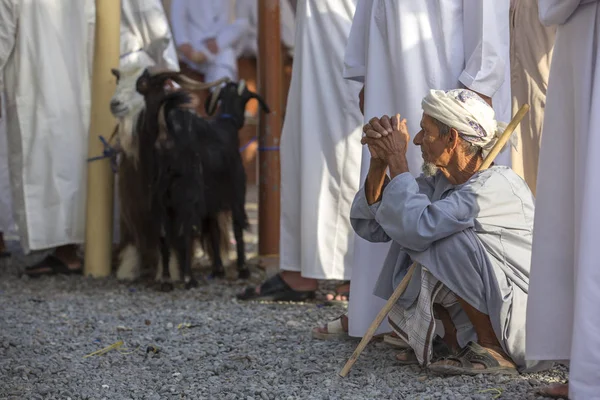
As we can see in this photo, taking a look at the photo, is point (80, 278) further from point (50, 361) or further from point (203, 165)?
point (50, 361)

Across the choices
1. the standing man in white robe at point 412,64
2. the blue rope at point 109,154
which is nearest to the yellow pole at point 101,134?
the blue rope at point 109,154

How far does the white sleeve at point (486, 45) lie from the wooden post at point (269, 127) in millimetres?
2820

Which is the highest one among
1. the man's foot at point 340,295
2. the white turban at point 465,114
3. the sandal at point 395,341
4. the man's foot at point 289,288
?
the white turban at point 465,114

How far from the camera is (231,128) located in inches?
237

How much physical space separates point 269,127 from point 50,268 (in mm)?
1777

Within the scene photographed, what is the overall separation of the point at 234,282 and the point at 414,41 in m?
2.55

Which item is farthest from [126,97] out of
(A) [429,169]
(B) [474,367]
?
(B) [474,367]

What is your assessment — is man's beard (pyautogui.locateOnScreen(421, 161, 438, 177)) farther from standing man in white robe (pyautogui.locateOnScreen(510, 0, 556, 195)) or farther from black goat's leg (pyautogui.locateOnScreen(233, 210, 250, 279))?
black goat's leg (pyautogui.locateOnScreen(233, 210, 250, 279))

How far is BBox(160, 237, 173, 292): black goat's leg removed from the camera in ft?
18.5

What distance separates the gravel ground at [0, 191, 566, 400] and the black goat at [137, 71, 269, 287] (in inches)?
18.2

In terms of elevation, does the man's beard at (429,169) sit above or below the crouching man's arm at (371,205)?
above

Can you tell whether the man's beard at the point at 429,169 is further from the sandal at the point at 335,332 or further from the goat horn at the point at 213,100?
the goat horn at the point at 213,100

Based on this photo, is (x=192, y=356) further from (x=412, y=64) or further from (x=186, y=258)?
(x=186, y=258)

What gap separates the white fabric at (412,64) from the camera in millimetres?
3740
